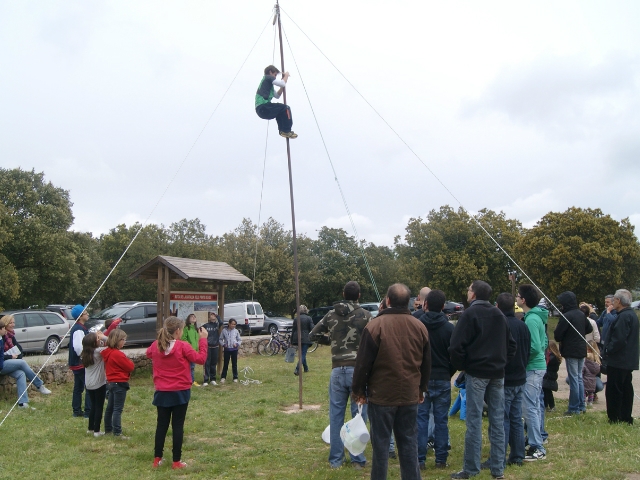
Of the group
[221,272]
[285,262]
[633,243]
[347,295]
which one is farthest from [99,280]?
[347,295]

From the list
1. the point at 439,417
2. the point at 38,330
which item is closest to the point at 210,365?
the point at 38,330

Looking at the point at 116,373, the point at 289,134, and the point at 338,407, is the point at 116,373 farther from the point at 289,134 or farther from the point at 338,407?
the point at 289,134

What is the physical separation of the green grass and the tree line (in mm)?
14236

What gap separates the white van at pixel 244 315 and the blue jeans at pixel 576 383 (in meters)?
18.2

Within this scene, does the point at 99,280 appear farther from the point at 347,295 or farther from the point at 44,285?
the point at 347,295

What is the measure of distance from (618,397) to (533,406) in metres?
1.96

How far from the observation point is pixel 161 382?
18.1ft

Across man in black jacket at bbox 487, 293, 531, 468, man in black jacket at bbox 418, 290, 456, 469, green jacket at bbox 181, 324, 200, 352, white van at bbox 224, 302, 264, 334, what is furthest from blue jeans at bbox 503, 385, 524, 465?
white van at bbox 224, 302, 264, 334

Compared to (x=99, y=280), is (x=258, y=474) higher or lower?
lower

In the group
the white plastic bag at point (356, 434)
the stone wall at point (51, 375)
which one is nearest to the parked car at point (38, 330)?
the stone wall at point (51, 375)

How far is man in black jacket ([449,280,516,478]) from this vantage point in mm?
4945

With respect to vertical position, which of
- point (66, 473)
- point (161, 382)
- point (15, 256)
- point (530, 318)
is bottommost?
point (66, 473)

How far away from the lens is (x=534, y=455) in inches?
219

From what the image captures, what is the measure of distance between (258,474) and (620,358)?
470cm
